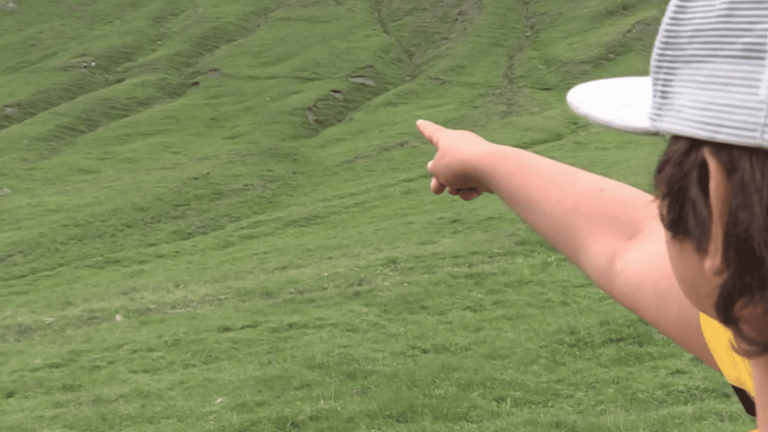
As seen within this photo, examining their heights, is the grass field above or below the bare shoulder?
below

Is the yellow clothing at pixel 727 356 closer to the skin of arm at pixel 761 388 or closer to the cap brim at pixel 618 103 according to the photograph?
the skin of arm at pixel 761 388

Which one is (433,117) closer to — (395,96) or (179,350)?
(395,96)

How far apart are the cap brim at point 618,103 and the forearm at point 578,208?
0.67ft

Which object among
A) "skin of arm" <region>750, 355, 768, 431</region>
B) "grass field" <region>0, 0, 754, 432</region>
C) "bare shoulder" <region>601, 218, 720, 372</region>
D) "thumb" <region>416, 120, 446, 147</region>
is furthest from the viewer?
"grass field" <region>0, 0, 754, 432</region>

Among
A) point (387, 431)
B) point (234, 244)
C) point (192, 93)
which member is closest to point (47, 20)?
point (192, 93)

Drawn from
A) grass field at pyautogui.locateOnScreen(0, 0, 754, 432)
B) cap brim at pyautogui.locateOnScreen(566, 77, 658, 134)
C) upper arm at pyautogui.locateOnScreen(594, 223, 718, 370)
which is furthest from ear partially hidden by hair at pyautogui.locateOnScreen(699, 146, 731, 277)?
grass field at pyautogui.locateOnScreen(0, 0, 754, 432)

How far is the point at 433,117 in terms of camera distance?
147 ft

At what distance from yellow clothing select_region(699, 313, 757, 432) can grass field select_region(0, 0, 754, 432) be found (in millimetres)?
6087

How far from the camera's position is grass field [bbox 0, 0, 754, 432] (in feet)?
30.6

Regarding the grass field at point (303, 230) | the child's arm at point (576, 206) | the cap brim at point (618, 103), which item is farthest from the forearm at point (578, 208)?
the grass field at point (303, 230)

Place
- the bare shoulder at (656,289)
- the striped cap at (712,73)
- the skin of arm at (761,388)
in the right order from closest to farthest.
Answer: the striped cap at (712,73) → the skin of arm at (761,388) → the bare shoulder at (656,289)

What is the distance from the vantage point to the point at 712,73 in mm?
1073

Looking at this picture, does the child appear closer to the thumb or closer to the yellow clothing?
the yellow clothing

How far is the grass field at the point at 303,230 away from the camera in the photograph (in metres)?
9.33
